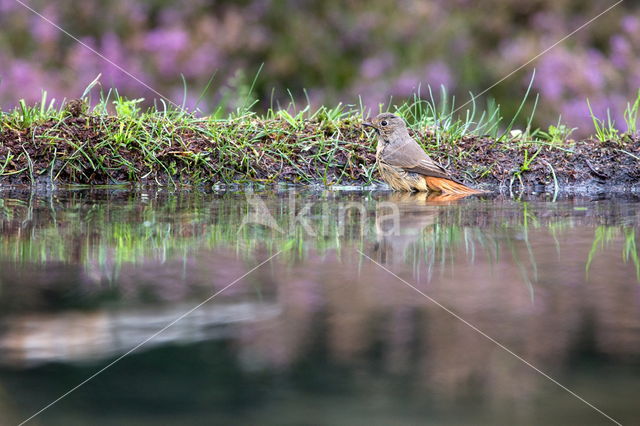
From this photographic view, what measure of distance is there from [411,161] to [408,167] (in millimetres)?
45

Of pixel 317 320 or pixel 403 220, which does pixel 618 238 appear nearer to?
pixel 403 220

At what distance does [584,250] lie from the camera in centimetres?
354

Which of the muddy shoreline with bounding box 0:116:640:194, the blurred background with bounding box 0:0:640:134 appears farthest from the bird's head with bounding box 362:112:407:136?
the blurred background with bounding box 0:0:640:134

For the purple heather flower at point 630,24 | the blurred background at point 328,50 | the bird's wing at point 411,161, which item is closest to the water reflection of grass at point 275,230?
the bird's wing at point 411,161

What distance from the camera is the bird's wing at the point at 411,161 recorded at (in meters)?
5.55

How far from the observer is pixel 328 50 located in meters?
11.4

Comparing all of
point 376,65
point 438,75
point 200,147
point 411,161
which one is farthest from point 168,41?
point 411,161

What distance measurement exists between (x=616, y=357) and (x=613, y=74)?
9357 millimetres

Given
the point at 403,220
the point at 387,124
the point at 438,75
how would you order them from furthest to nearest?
1. the point at 438,75
2. the point at 387,124
3. the point at 403,220

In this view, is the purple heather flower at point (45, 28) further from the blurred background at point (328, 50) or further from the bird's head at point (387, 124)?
the bird's head at point (387, 124)

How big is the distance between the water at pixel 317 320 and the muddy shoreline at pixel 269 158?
157 cm

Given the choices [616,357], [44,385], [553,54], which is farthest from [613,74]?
[44,385]

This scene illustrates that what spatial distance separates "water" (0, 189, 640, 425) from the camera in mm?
1896

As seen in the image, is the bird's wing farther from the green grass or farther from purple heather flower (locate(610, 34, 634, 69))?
purple heather flower (locate(610, 34, 634, 69))
